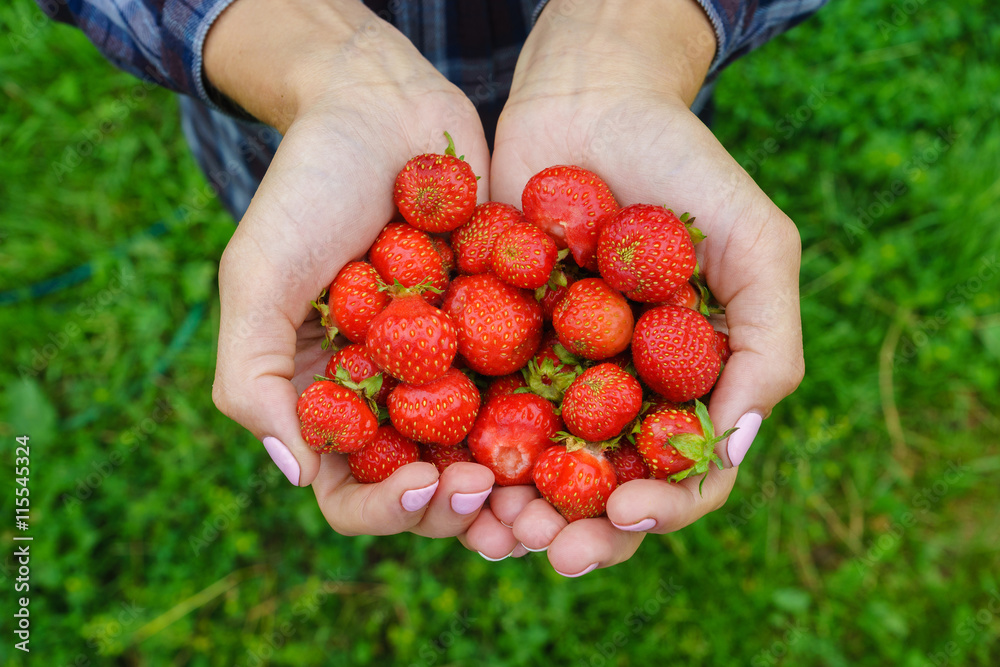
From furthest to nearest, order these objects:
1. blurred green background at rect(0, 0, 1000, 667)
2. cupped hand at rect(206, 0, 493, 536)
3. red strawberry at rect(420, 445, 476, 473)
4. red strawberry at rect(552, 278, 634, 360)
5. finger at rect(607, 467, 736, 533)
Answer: blurred green background at rect(0, 0, 1000, 667), red strawberry at rect(420, 445, 476, 473), red strawberry at rect(552, 278, 634, 360), cupped hand at rect(206, 0, 493, 536), finger at rect(607, 467, 736, 533)

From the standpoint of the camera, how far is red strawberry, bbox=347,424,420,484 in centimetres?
219

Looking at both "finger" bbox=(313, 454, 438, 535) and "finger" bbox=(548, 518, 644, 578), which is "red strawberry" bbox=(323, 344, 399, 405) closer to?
"finger" bbox=(313, 454, 438, 535)

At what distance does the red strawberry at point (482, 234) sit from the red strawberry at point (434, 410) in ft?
1.28

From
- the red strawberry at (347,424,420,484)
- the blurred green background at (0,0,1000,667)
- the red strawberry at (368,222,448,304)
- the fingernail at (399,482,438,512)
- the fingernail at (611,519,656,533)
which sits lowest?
the blurred green background at (0,0,1000,667)

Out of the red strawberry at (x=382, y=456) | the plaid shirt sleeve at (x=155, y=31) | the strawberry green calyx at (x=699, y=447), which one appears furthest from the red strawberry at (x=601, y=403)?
the plaid shirt sleeve at (x=155, y=31)

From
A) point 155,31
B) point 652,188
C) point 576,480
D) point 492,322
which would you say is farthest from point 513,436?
point 155,31

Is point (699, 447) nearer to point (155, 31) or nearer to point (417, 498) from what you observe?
point (417, 498)

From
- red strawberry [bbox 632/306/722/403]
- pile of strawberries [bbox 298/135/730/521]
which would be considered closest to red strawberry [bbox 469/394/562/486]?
pile of strawberries [bbox 298/135/730/521]

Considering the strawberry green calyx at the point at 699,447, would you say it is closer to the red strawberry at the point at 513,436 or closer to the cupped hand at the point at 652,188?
the cupped hand at the point at 652,188

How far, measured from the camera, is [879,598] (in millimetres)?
3279

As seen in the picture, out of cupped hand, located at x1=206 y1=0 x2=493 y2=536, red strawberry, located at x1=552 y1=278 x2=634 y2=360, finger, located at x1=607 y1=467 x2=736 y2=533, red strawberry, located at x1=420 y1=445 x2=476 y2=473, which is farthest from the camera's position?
red strawberry, located at x1=420 y1=445 x2=476 y2=473

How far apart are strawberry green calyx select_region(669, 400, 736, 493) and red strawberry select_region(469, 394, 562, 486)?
39 cm

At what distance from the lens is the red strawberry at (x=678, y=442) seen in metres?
2.04

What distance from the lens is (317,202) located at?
226cm
